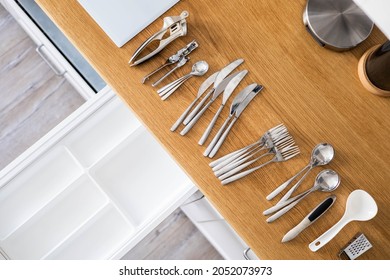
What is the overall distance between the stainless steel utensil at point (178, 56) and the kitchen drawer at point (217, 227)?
0.51 meters

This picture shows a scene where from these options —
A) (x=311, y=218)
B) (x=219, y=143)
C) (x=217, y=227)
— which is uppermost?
(x=219, y=143)

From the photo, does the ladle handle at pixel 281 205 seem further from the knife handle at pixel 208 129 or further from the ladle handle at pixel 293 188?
the knife handle at pixel 208 129

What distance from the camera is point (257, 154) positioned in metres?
1.09

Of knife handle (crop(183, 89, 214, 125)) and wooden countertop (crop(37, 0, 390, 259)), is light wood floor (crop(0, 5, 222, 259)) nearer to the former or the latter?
wooden countertop (crop(37, 0, 390, 259))

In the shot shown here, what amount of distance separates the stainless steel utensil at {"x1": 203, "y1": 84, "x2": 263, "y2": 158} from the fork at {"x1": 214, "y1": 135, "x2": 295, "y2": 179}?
0.05 metres

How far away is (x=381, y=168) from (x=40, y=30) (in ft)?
3.90

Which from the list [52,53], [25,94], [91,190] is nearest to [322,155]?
[91,190]

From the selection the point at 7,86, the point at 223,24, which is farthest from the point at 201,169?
the point at 7,86

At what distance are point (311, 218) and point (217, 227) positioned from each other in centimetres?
51

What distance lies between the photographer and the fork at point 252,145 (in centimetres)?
108

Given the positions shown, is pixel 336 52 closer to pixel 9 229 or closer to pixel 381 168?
pixel 381 168

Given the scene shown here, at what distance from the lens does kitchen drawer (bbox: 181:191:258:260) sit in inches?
58.5

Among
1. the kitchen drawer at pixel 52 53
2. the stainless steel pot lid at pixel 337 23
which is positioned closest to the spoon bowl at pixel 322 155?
the stainless steel pot lid at pixel 337 23

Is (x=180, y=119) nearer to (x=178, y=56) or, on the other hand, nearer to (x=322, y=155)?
(x=178, y=56)
